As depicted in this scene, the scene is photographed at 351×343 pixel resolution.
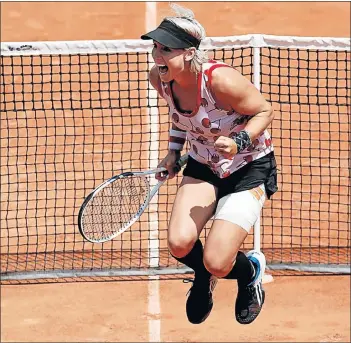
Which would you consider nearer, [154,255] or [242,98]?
[242,98]

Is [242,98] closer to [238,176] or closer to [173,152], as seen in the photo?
[238,176]

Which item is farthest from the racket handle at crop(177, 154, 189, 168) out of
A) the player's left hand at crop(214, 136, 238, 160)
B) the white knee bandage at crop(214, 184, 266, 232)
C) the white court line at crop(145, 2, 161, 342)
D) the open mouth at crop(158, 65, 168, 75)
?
the white court line at crop(145, 2, 161, 342)

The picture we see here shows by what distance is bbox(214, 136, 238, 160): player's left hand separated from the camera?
7391mm

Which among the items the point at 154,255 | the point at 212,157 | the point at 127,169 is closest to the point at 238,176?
the point at 212,157

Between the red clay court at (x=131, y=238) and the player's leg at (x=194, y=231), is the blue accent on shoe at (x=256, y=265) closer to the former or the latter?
the player's leg at (x=194, y=231)

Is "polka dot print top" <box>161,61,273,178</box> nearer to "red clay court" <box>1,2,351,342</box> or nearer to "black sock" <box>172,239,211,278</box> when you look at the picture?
"black sock" <box>172,239,211,278</box>

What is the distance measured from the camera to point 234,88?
7.67 meters

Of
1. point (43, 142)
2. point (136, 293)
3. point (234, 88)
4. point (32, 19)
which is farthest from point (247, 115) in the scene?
point (32, 19)

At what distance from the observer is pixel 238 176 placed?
8.16 meters

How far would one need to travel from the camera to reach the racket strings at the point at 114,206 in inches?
330

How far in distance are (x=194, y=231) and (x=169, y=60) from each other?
3.98 ft

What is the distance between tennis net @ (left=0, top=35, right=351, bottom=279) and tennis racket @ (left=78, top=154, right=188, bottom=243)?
3.59 meters

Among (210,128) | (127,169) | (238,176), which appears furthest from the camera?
(127,169)

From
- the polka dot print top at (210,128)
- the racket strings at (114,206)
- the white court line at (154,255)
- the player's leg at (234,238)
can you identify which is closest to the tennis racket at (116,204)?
the racket strings at (114,206)
